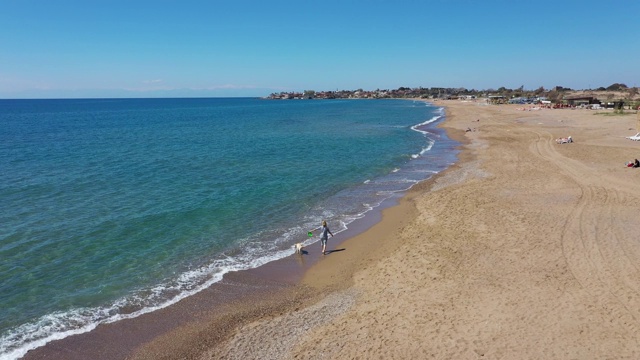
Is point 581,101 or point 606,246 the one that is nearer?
point 606,246

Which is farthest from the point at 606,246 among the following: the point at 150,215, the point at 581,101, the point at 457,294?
the point at 581,101

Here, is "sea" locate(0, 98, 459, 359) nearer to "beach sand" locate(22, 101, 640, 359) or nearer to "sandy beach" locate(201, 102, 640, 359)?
"beach sand" locate(22, 101, 640, 359)

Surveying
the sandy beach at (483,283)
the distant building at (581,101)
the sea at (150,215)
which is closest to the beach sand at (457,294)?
the sandy beach at (483,283)

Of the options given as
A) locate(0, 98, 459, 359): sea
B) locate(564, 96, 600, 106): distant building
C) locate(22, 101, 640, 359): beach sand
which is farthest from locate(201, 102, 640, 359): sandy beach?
locate(564, 96, 600, 106): distant building

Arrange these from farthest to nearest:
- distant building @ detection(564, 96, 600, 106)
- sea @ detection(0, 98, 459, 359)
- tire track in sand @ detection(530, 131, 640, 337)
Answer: distant building @ detection(564, 96, 600, 106) < sea @ detection(0, 98, 459, 359) < tire track in sand @ detection(530, 131, 640, 337)

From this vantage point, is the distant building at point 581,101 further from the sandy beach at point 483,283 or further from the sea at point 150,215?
the sandy beach at point 483,283

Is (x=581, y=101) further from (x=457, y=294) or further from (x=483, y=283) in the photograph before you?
(x=457, y=294)
